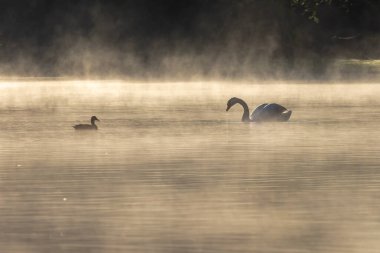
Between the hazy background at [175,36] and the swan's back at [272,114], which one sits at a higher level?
the hazy background at [175,36]

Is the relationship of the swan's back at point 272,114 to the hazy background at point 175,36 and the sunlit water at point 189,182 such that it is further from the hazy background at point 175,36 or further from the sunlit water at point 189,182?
the hazy background at point 175,36

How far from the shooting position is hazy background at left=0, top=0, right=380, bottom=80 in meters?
65.2

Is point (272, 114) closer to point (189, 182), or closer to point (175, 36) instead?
point (189, 182)

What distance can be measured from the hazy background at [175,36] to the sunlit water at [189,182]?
35.0m

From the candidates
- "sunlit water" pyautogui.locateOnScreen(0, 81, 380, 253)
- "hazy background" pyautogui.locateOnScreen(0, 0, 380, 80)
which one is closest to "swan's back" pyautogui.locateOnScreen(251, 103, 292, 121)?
"sunlit water" pyautogui.locateOnScreen(0, 81, 380, 253)

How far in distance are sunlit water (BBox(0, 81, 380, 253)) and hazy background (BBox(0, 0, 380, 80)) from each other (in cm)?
3503

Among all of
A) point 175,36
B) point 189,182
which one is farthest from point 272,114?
point 175,36

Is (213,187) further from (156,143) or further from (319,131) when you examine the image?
(319,131)

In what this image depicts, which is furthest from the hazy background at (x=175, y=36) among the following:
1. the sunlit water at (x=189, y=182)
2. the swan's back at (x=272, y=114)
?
the sunlit water at (x=189, y=182)

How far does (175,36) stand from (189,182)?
52729mm

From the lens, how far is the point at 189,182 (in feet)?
51.4

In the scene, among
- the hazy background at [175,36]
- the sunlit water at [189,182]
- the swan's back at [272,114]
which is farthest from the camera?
the hazy background at [175,36]

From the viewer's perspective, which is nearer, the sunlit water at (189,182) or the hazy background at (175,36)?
the sunlit water at (189,182)

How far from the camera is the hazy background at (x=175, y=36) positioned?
214 feet
